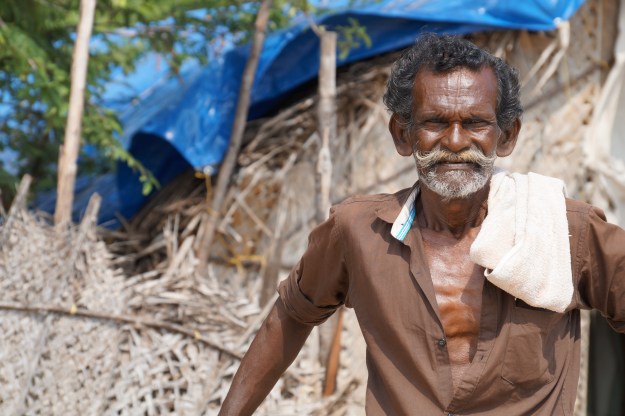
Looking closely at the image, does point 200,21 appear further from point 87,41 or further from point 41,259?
point 41,259

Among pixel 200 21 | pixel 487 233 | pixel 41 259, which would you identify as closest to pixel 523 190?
pixel 487 233

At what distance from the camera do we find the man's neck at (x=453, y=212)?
2.41 meters

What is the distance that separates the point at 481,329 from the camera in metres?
2.25

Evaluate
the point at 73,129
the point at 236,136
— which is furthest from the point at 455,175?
the point at 236,136

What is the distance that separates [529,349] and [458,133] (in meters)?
0.56

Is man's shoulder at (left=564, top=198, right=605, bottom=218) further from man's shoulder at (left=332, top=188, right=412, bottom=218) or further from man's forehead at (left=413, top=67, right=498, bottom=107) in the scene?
man's shoulder at (left=332, top=188, right=412, bottom=218)

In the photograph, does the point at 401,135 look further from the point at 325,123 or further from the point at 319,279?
the point at 325,123

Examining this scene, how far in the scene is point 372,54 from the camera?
5652 millimetres

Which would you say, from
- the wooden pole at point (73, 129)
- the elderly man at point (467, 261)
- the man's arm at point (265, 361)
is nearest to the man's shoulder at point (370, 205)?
the elderly man at point (467, 261)

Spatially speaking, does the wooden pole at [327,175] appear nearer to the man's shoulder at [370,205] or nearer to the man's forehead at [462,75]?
the man's shoulder at [370,205]

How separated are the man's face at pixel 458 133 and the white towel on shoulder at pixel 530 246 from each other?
105 millimetres

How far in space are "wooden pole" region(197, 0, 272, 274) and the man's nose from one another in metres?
3.36

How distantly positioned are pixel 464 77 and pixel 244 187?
3.76 meters

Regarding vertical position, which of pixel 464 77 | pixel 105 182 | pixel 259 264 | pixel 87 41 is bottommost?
pixel 259 264
